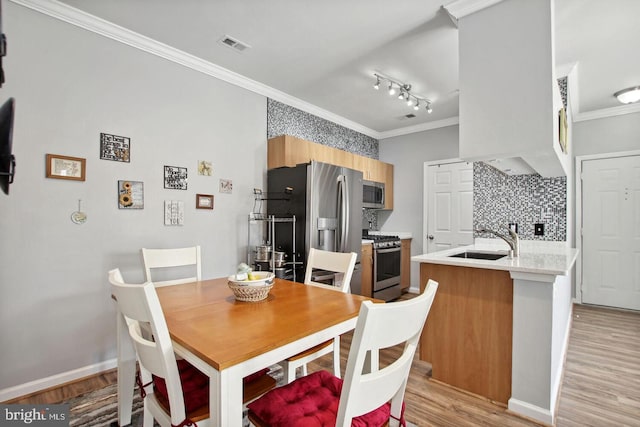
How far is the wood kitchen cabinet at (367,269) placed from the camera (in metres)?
4.01

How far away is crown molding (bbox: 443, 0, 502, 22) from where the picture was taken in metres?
2.13

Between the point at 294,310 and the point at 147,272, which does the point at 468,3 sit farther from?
the point at 147,272

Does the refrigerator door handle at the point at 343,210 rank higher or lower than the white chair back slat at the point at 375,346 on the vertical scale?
higher

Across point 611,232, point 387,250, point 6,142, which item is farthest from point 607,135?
point 6,142

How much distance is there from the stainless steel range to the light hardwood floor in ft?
4.39

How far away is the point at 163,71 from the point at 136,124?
0.56 metres

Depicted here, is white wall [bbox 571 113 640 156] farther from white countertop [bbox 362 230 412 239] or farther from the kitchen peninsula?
the kitchen peninsula

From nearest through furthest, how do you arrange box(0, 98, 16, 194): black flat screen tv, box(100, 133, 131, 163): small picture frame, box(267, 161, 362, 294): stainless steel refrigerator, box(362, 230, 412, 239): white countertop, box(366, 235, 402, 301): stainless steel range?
box(0, 98, 16, 194): black flat screen tv → box(100, 133, 131, 163): small picture frame → box(267, 161, 362, 294): stainless steel refrigerator → box(366, 235, 402, 301): stainless steel range → box(362, 230, 412, 239): white countertop

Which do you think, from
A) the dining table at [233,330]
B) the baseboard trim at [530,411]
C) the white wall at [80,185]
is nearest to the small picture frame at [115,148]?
the white wall at [80,185]

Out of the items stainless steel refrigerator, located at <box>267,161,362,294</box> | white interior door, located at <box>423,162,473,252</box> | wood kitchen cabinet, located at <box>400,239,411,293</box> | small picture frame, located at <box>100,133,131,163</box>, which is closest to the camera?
small picture frame, located at <box>100,133,131,163</box>

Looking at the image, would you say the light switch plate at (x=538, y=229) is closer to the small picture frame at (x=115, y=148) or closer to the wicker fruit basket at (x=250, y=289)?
the wicker fruit basket at (x=250, y=289)

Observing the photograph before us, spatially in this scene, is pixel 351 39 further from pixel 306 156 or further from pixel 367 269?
pixel 367 269

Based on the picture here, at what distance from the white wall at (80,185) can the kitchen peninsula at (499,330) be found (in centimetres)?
215

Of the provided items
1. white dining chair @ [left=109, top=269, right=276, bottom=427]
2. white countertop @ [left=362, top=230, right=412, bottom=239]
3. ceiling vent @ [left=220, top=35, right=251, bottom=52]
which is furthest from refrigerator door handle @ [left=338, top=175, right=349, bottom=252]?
white dining chair @ [left=109, top=269, right=276, bottom=427]
